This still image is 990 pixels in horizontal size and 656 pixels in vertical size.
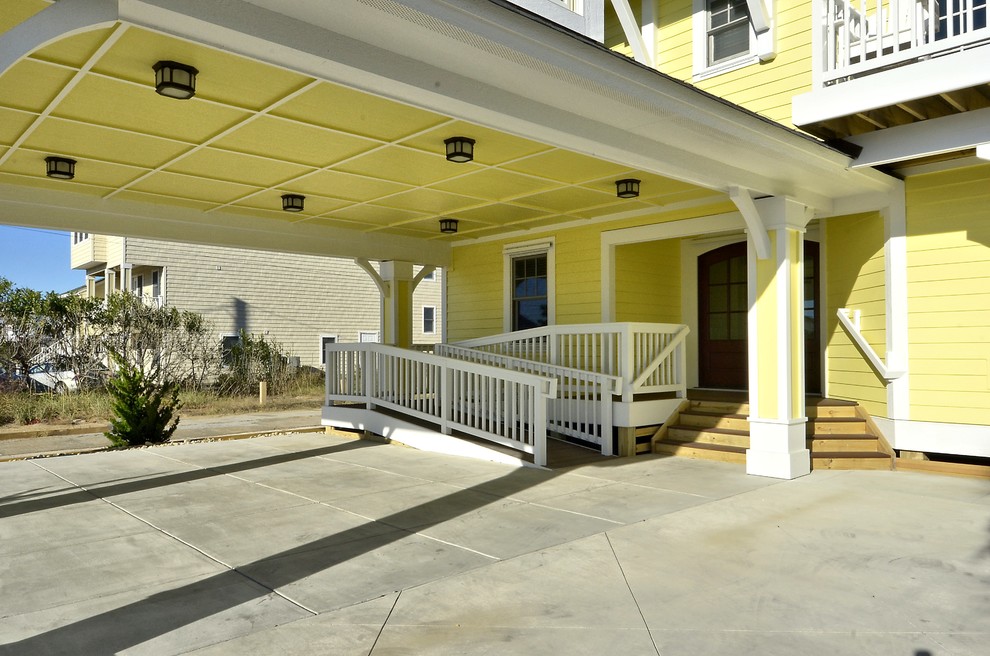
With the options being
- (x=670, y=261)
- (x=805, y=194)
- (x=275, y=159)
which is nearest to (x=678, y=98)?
(x=805, y=194)

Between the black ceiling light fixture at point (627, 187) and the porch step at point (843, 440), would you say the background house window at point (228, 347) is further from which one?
the porch step at point (843, 440)

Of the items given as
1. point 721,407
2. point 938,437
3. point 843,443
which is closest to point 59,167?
point 721,407

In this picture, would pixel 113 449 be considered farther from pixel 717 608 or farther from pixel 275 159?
pixel 717 608

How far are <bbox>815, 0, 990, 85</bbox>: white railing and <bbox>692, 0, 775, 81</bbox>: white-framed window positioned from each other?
1192 mm

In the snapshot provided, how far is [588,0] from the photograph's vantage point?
9070 mm

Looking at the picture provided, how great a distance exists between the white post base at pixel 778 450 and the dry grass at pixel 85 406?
11.2 m

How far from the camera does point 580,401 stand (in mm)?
8961

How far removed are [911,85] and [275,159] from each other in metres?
5.53

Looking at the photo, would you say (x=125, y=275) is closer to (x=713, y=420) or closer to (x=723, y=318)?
(x=723, y=318)

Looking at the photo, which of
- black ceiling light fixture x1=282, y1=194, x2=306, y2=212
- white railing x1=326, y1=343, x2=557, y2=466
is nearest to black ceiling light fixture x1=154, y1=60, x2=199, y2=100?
black ceiling light fixture x1=282, y1=194, x2=306, y2=212

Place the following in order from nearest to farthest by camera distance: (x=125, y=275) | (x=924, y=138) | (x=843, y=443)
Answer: (x=924, y=138)
(x=843, y=443)
(x=125, y=275)

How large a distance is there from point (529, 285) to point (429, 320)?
14.9 metres

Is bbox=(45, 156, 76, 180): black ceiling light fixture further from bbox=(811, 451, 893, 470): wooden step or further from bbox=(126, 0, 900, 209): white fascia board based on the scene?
bbox=(811, 451, 893, 470): wooden step

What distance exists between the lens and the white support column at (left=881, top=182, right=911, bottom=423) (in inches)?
289
